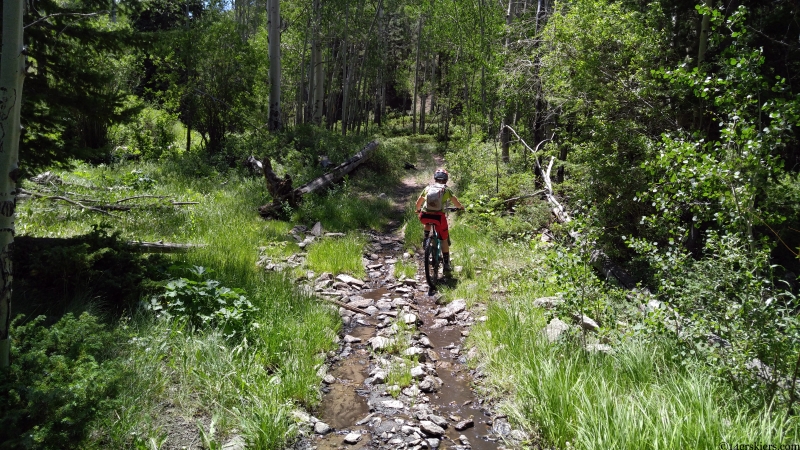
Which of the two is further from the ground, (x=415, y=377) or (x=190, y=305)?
(x=190, y=305)

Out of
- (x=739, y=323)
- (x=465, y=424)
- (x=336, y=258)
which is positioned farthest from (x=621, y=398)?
(x=336, y=258)

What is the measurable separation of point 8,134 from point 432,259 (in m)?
5.97

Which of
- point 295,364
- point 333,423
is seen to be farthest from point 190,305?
point 333,423

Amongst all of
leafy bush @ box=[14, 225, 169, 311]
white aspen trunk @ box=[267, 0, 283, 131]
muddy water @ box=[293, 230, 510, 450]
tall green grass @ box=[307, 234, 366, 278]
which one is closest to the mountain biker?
tall green grass @ box=[307, 234, 366, 278]

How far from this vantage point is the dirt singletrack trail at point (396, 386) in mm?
4223

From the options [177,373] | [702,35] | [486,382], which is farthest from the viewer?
[702,35]

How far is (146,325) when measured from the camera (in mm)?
4730

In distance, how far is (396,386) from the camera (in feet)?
16.4

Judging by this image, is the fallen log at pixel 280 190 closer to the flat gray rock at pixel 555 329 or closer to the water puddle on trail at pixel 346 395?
the water puddle on trail at pixel 346 395

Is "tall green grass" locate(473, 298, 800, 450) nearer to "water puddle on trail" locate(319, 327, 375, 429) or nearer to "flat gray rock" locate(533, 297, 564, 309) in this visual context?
"flat gray rock" locate(533, 297, 564, 309)

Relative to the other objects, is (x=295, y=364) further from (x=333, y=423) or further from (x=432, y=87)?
(x=432, y=87)

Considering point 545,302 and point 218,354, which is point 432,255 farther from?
point 218,354

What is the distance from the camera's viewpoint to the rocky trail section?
4.22 metres

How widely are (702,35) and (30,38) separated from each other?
8.40 meters
